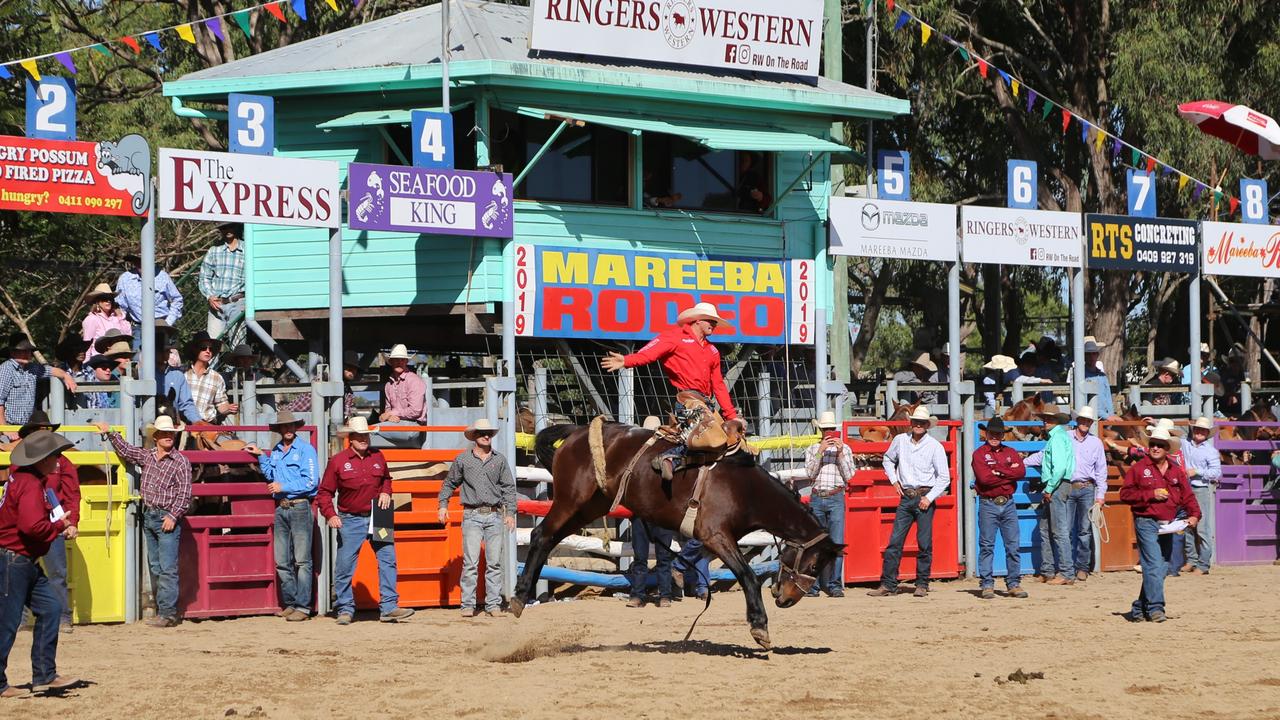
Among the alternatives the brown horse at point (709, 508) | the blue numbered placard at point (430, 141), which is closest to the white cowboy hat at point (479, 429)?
the brown horse at point (709, 508)

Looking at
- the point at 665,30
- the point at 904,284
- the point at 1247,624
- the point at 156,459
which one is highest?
the point at 665,30

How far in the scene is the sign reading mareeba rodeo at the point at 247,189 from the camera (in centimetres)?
1557

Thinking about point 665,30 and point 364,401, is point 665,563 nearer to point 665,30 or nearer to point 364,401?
point 364,401

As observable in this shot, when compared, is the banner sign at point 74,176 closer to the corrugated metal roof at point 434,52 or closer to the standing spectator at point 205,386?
the standing spectator at point 205,386

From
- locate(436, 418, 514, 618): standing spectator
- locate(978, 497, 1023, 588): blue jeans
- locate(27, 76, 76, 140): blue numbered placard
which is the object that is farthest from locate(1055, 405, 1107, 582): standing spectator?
locate(27, 76, 76, 140): blue numbered placard

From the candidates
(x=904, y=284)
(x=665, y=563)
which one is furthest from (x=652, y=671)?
(x=904, y=284)

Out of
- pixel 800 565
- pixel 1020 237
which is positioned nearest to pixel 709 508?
pixel 800 565

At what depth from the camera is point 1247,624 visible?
587 inches

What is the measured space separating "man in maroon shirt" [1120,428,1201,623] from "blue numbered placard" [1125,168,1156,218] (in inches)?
286

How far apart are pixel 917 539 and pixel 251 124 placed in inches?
332

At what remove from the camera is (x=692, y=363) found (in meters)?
13.2

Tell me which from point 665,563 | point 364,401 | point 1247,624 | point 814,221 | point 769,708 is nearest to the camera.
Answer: point 769,708

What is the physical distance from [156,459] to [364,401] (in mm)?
5756

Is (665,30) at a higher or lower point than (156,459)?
higher
